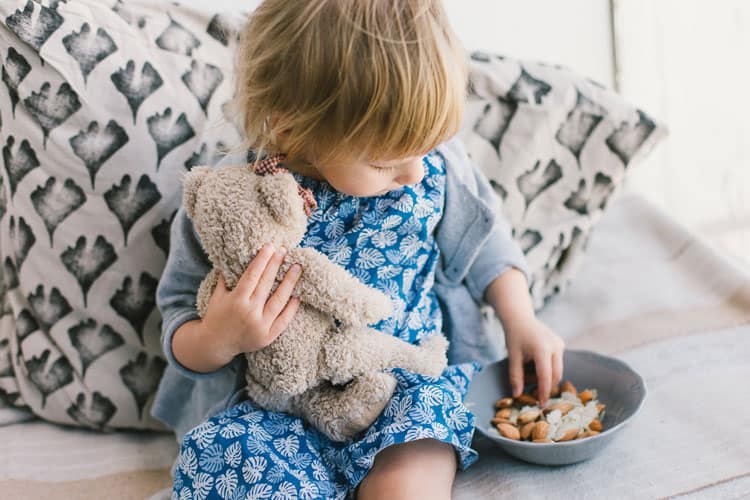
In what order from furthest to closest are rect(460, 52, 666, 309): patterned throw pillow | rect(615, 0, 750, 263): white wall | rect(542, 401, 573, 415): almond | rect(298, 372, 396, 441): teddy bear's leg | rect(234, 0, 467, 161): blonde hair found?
rect(615, 0, 750, 263): white wall < rect(460, 52, 666, 309): patterned throw pillow < rect(542, 401, 573, 415): almond < rect(298, 372, 396, 441): teddy bear's leg < rect(234, 0, 467, 161): blonde hair

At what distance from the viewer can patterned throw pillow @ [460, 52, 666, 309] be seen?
1111mm

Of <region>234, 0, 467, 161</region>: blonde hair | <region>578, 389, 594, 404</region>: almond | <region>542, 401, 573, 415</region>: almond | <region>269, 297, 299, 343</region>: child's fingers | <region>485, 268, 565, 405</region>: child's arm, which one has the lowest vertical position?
<region>542, 401, 573, 415</region>: almond

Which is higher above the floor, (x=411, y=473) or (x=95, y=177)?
(x=95, y=177)

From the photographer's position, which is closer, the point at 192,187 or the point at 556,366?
the point at 192,187

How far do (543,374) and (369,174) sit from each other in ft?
1.12

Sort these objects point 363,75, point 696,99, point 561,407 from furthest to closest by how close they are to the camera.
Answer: point 696,99
point 561,407
point 363,75

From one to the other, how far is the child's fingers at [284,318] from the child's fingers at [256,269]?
0.14ft

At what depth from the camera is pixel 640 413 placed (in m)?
0.91

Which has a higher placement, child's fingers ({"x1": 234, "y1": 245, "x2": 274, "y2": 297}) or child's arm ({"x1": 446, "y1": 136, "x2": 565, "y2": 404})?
child's fingers ({"x1": 234, "y1": 245, "x2": 274, "y2": 297})

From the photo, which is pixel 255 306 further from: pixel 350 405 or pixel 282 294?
pixel 350 405

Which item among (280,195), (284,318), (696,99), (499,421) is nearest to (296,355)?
(284,318)

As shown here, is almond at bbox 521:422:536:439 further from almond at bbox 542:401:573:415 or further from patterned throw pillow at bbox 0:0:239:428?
patterned throw pillow at bbox 0:0:239:428

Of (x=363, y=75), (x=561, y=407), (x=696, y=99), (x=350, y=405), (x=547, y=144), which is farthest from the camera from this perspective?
(x=696, y=99)

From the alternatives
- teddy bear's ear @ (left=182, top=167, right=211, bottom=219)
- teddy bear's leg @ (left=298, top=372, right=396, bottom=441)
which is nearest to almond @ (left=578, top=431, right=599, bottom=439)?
teddy bear's leg @ (left=298, top=372, right=396, bottom=441)
